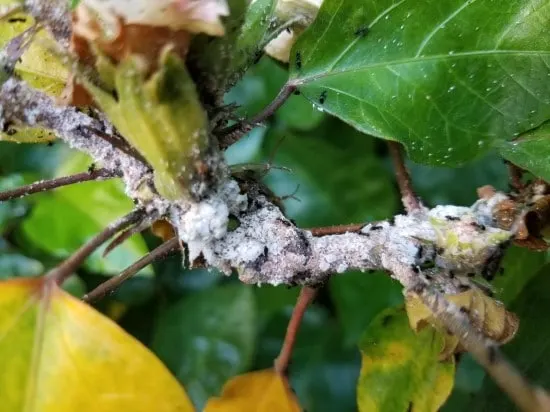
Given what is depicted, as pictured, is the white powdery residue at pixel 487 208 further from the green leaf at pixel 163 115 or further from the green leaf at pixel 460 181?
the green leaf at pixel 460 181

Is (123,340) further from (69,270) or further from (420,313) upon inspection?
(420,313)

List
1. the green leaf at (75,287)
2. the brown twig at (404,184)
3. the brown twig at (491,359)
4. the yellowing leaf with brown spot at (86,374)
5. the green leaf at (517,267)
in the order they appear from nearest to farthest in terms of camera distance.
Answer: the brown twig at (491,359) → the yellowing leaf with brown spot at (86,374) → the brown twig at (404,184) → the green leaf at (517,267) → the green leaf at (75,287)

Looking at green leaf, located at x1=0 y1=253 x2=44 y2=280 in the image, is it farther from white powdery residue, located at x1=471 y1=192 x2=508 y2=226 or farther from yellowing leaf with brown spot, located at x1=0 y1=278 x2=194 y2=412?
white powdery residue, located at x1=471 y1=192 x2=508 y2=226

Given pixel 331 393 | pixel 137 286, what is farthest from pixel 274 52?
pixel 331 393

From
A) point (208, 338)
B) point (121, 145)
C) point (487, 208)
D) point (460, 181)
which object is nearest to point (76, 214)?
point (208, 338)

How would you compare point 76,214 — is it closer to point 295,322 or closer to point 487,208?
point 295,322

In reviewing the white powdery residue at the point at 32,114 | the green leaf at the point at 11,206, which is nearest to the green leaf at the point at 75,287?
the green leaf at the point at 11,206
